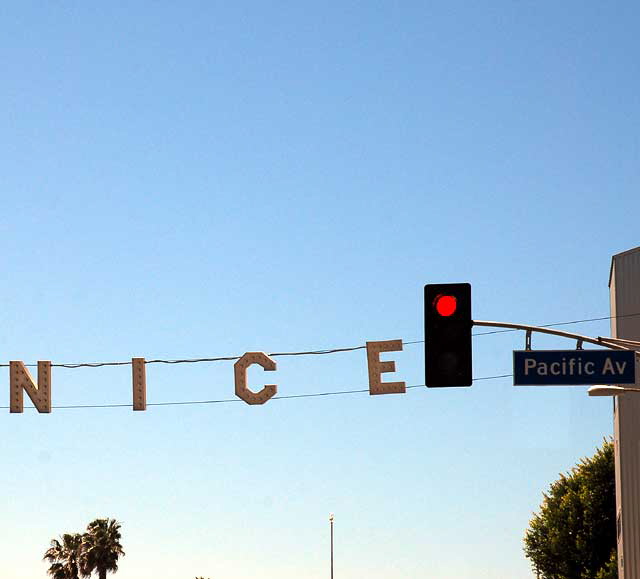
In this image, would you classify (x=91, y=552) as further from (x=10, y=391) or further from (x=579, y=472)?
(x=10, y=391)

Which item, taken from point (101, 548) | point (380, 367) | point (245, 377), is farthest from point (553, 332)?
point (101, 548)

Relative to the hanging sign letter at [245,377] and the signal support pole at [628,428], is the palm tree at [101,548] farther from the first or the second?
the hanging sign letter at [245,377]

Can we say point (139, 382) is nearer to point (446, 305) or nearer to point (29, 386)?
point (29, 386)

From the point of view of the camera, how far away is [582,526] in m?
60.4

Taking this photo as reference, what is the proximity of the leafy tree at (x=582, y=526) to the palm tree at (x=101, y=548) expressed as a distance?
56.3 metres

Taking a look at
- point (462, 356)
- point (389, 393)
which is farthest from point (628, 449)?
point (462, 356)

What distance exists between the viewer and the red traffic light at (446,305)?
61.3ft

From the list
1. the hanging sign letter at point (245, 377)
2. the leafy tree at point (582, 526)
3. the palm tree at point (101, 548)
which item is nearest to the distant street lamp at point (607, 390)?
the hanging sign letter at point (245, 377)

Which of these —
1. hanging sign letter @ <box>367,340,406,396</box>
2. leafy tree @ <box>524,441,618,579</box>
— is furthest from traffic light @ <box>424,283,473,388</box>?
leafy tree @ <box>524,441,618,579</box>

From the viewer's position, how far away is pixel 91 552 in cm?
10731

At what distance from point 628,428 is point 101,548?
2805 inches

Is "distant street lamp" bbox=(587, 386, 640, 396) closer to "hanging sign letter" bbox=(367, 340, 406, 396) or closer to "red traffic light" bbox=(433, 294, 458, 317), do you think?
"red traffic light" bbox=(433, 294, 458, 317)

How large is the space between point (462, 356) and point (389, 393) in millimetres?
8395

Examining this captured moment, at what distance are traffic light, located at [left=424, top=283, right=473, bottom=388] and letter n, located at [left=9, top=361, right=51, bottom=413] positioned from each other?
13.4 m
